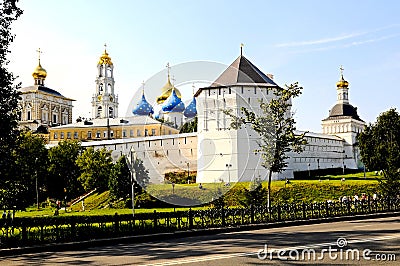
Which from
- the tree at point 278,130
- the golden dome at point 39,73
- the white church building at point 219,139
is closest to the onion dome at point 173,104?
the white church building at point 219,139

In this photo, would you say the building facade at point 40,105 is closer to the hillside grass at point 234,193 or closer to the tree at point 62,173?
the tree at point 62,173

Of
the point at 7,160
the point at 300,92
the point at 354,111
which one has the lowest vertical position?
the point at 7,160

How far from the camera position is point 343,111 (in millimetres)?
86312

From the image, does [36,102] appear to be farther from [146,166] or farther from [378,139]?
[378,139]

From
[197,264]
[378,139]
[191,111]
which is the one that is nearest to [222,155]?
[191,111]

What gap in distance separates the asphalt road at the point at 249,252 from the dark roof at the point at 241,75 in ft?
125

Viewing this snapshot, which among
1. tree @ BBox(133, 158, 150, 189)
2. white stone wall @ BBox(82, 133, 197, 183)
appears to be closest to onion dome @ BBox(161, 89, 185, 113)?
white stone wall @ BBox(82, 133, 197, 183)

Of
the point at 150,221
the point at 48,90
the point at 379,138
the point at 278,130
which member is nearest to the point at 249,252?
the point at 150,221

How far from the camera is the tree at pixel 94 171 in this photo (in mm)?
47188

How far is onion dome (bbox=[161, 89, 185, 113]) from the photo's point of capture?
58319 mm

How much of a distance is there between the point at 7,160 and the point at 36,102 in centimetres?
7951

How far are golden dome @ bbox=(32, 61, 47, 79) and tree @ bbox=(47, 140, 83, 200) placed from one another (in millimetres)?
40933

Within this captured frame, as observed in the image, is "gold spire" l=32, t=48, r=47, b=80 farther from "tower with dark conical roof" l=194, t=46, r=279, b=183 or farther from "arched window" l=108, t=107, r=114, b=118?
"tower with dark conical roof" l=194, t=46, r=279, b=183

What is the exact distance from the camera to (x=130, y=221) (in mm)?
14305
